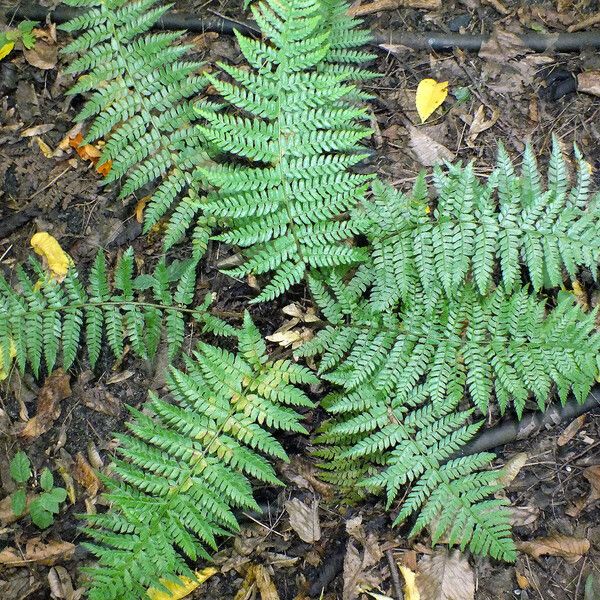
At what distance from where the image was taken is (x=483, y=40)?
463 centimetres

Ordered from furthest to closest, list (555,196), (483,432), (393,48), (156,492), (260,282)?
(393,48)
(260,282)
(483,432)
(555,196)
(156,492)

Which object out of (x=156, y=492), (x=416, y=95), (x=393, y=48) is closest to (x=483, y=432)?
(x=156, y=492)

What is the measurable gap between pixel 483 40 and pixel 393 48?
26.0 inches

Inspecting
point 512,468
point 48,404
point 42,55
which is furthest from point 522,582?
point 42,55

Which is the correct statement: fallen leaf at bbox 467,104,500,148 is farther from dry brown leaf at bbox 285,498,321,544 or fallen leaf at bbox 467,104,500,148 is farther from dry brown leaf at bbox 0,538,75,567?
dry brown leaf at bbox 0,538,75,567

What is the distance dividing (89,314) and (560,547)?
10.4 ft

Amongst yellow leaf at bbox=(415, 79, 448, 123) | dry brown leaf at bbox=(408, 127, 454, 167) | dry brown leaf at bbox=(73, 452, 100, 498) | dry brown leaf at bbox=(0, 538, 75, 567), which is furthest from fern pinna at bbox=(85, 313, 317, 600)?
yellow leaf at bbox=(415, 79, 448, 123)

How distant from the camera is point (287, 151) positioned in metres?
3.74

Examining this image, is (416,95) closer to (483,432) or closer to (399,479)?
(483,432)

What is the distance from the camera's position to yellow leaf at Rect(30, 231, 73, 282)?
14.5 feet

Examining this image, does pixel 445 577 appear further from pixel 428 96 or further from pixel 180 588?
pixel 428 96

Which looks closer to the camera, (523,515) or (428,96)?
(523,515)

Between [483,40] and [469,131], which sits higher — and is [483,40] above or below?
above

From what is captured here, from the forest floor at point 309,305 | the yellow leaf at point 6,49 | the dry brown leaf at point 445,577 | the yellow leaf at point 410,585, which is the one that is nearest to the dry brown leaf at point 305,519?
the forest floor at point 309,305
